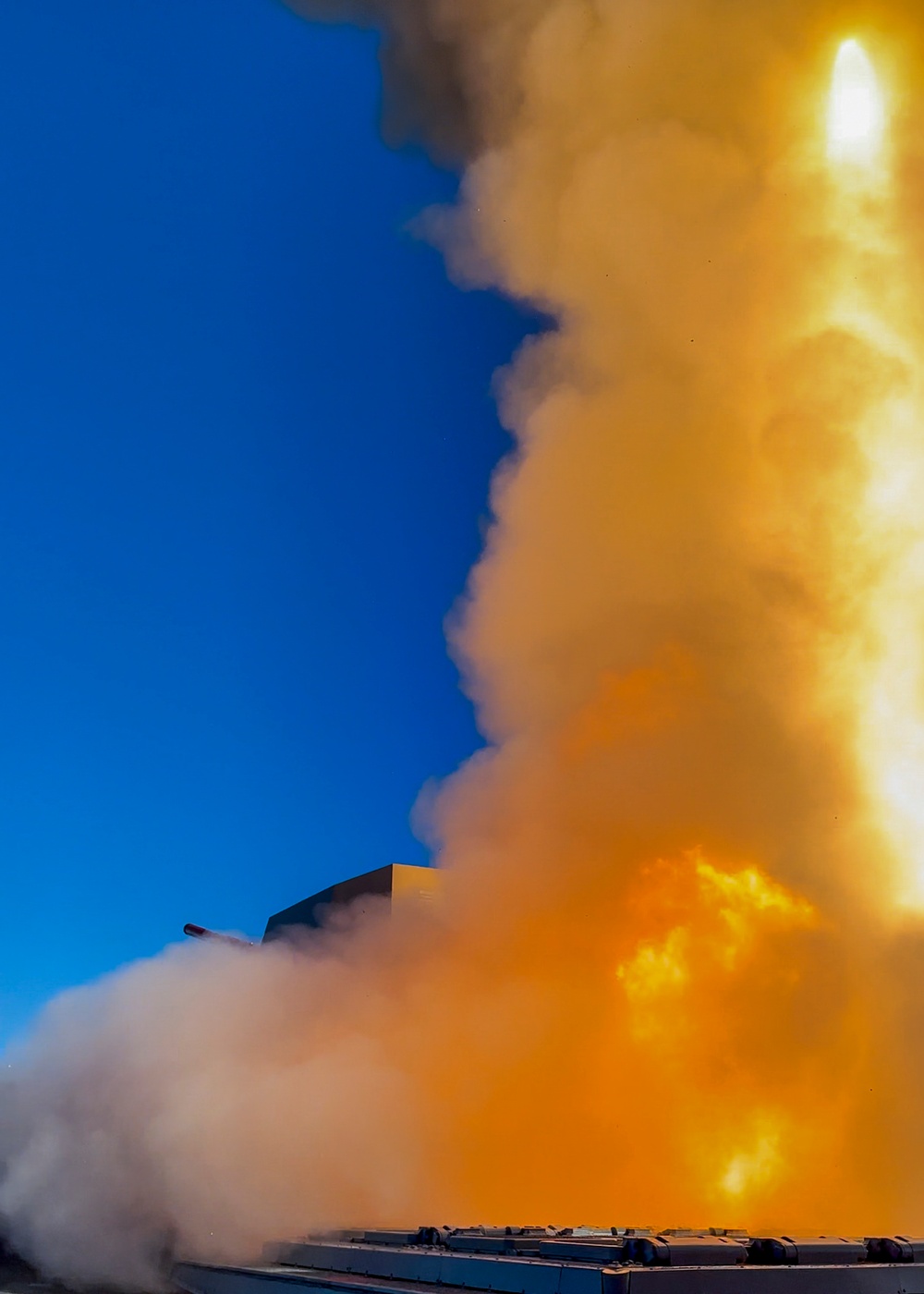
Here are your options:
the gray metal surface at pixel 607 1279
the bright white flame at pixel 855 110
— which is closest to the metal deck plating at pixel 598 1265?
the gray metal surface at pixel 607 1279

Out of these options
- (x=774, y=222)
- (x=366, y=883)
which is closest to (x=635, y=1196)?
(x=366, y=883)

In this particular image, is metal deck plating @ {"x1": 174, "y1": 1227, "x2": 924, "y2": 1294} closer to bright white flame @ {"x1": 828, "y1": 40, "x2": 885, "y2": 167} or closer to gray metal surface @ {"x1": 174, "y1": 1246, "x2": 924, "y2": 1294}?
gray metal surface @ {"x1": 174, "y1": 1246, "x2": 924, "y2": 1294}

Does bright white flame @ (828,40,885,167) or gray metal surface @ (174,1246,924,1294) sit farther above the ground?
bright white flame @ (828,40,885,167)

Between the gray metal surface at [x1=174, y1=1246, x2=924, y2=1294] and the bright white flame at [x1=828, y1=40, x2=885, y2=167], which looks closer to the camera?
the gray metal surface at [x1=174, y1=1246, x2=924, y2=1294]

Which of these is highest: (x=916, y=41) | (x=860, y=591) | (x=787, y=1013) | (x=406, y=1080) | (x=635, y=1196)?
(x=916, y=41)

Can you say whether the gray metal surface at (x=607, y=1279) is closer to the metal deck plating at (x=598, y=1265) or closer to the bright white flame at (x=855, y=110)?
the metal deck plating at (x=598, y=1265)

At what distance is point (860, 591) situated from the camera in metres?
23.4

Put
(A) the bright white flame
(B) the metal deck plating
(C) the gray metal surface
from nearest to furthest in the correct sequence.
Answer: (C) the gray metal surface < (B) the metal deck plating < (A) the bright white flame

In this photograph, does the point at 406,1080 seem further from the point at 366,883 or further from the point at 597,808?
the point at 366,883

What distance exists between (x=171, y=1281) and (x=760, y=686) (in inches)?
570

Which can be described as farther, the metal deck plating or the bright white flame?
the bright white flame

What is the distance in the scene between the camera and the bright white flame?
23.9 meters

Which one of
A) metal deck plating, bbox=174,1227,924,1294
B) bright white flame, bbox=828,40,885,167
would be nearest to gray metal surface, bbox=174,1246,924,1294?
metal deck plating, bbox=174,1227,924,1294

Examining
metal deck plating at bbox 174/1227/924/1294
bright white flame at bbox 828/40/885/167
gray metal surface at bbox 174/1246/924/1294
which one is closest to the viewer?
gray metal surface at bbox 174/1246/924/1294
